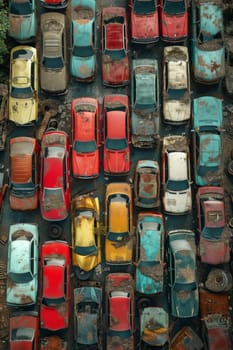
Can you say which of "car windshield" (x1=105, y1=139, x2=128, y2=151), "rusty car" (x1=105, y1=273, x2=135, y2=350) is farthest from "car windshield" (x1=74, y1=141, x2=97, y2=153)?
"rusty car" (x1=105, y1=273, x2=135, y2=350)

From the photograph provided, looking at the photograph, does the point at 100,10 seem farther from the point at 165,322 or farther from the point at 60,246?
the point at 165,322

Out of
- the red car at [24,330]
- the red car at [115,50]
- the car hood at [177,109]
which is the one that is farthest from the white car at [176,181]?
the red car at [24,330]

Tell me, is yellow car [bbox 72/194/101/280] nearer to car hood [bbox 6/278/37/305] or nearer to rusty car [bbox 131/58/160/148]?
car hood [bbox 6/278/37/305]

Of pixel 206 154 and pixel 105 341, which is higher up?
pixel 206 154

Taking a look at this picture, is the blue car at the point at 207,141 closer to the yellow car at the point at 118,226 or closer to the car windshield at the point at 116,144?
the car windshield at the point at 116,144

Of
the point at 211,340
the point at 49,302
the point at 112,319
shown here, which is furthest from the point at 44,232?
the point at 211,340

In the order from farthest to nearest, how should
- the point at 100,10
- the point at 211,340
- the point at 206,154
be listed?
the point at 100,10 < the point at 206,154 < the point at 211,340
